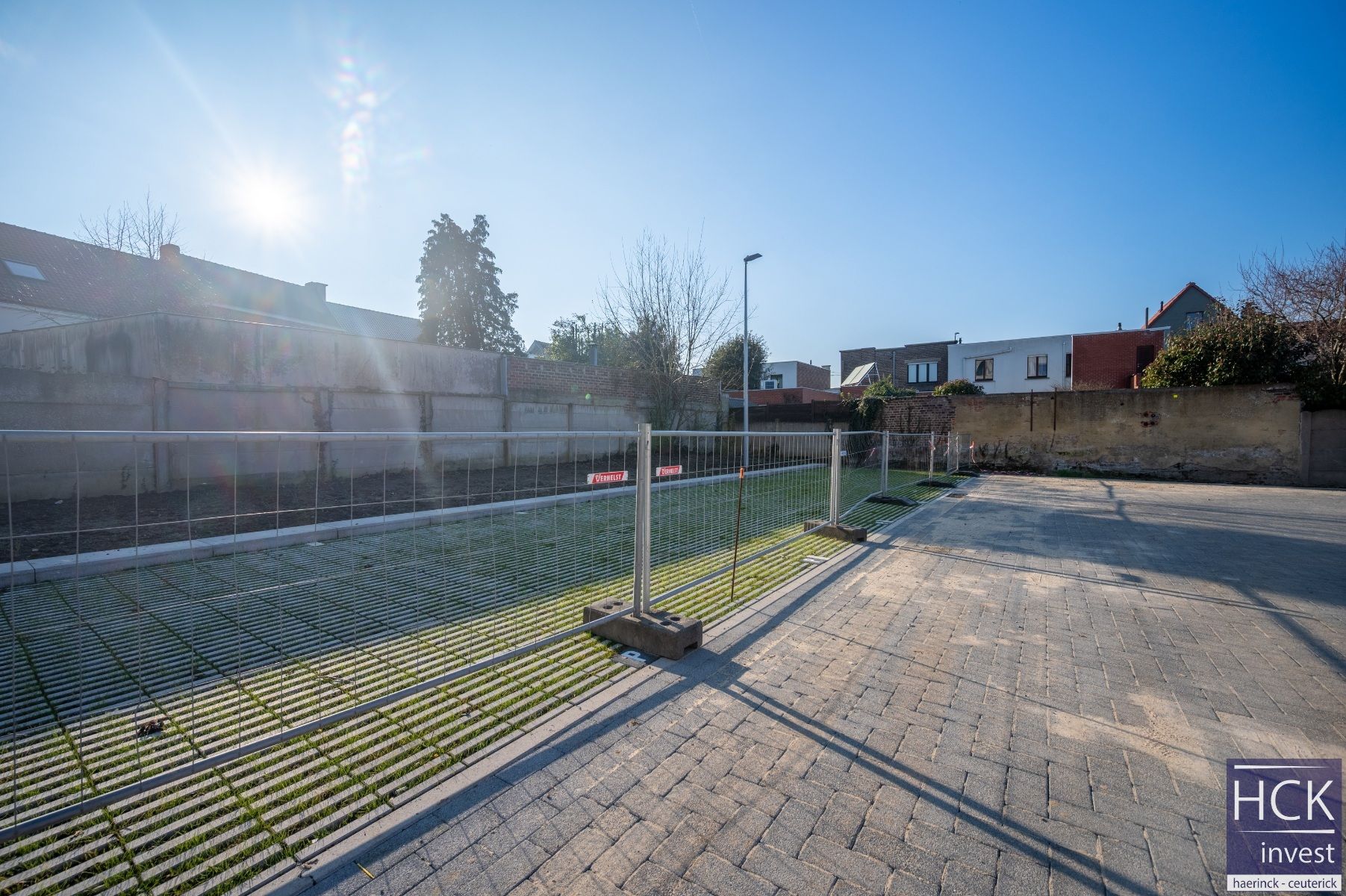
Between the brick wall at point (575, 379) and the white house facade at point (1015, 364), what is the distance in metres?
25.9

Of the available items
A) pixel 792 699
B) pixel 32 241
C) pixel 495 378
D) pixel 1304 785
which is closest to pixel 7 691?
pixel 792 699

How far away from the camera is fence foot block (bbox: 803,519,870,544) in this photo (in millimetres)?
6754

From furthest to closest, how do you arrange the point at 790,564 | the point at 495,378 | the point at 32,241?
the point at 32,241 < the point at 495,378 < the point at 790,564

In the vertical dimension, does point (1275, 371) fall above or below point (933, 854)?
above

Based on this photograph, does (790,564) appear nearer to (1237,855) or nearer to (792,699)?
(792,699)

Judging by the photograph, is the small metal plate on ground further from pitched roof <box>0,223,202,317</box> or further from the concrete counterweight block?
pitched roof <box>0,223,202,317</box>

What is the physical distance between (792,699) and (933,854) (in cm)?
108

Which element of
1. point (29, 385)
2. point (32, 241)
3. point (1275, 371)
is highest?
point (32, 241)

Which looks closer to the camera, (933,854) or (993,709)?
(933,854)

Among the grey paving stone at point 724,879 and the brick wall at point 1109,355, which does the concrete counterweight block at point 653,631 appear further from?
the brick wall at point 1109,355

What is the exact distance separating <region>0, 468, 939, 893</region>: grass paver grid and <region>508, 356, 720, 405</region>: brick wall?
8388 millimetres

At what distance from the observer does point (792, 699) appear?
9.53ft

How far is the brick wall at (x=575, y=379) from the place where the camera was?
14023mm

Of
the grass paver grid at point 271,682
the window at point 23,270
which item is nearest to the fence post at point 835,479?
the grass paver grid at point 271,682
